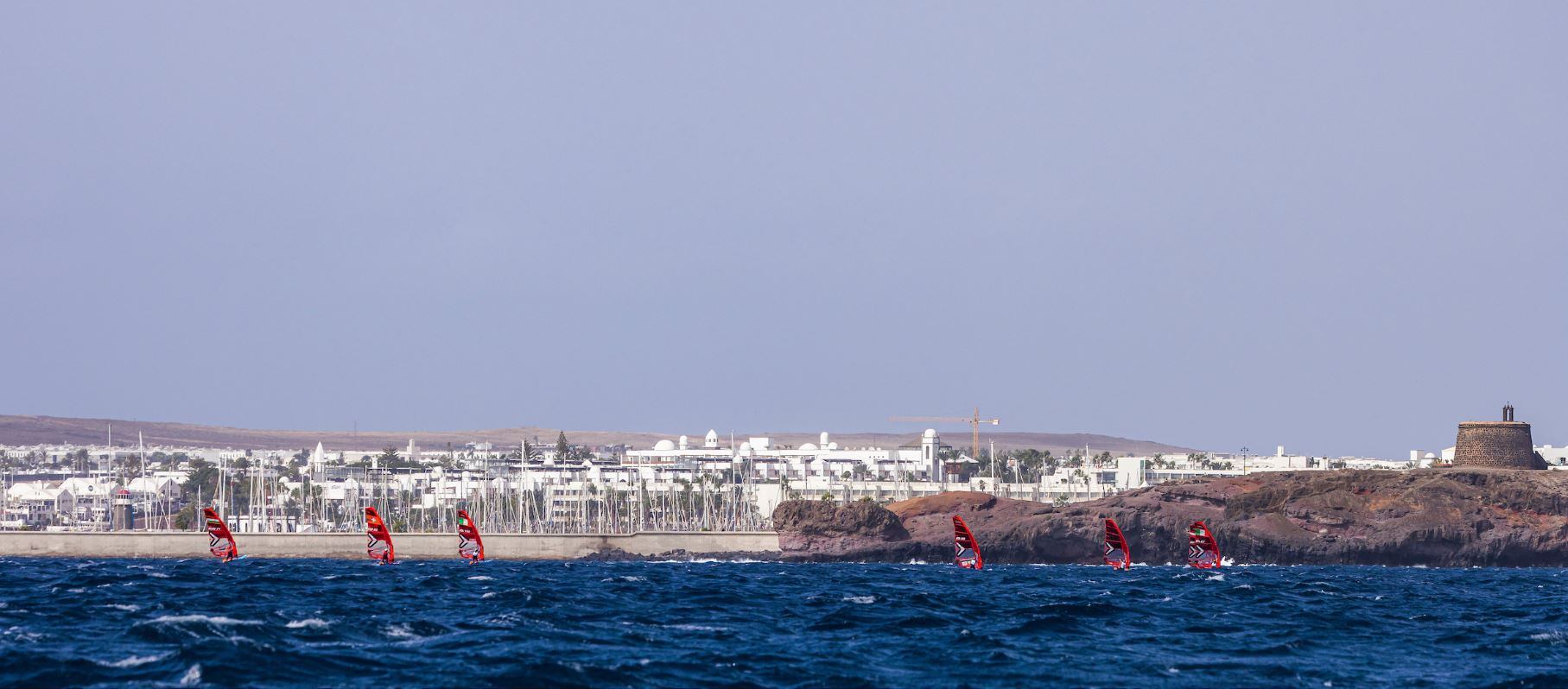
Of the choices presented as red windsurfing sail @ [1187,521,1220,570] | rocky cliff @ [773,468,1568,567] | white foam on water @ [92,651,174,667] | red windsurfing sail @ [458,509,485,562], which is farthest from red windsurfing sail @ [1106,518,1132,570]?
white foam on water @ [92,651,174,667]

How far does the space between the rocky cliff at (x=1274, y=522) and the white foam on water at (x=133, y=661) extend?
12940 cm

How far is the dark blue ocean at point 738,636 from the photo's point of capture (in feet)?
126

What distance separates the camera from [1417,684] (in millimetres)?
39906

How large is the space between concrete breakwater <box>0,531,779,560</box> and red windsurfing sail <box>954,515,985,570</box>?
1500 inches

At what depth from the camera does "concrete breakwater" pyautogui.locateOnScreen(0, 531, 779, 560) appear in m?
172

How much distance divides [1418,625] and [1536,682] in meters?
18.5

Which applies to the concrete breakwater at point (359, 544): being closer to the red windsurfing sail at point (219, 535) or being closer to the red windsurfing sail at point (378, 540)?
the red windsurfing sail at point (219, 535)

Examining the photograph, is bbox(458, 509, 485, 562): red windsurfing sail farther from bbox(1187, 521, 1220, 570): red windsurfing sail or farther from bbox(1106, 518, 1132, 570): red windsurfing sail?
bbox(1187, 521, 1220, 570): red windsurfing sail

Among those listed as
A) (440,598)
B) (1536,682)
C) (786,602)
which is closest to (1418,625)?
(1536,682)

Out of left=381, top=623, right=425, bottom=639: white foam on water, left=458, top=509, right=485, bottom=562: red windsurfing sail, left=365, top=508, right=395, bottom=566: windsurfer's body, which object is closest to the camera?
left=381, top=623, right=425, bottom=639: white foam on water

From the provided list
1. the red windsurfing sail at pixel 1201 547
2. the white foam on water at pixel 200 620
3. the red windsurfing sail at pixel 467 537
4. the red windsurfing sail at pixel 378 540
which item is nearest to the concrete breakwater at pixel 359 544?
the red windsurfing sail at pixel 467 537

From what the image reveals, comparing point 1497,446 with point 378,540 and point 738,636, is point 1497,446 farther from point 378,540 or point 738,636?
point 738,636

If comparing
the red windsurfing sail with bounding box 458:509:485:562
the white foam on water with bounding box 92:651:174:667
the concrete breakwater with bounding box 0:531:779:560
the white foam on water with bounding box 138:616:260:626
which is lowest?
the concrete breakwater with bounding box 0:531:779:560

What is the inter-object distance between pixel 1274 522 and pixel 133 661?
13705cm
